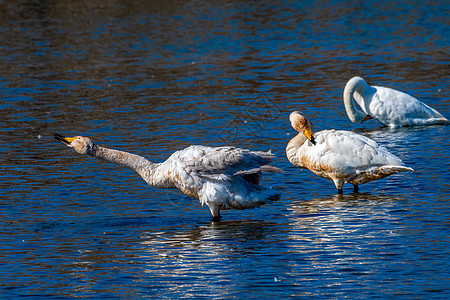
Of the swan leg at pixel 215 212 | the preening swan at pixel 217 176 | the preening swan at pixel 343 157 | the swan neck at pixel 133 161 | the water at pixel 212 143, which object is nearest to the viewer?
the water at pixel 212 143

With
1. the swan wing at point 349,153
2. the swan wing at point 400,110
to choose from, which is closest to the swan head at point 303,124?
the swan wing at point 349,153

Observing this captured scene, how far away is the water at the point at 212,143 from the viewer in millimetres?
9266

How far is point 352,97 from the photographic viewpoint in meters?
17.6

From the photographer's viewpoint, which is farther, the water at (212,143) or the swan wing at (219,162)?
the swan wing at (219,162)

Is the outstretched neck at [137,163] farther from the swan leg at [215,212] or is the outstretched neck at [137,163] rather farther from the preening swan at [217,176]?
the swan leg at [215,212]

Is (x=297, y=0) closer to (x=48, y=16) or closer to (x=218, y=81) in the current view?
(x=48, y=16)

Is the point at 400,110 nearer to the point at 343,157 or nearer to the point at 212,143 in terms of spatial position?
the point at 212,143

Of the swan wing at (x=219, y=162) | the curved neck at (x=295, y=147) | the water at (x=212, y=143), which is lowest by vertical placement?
the water at (x=212, y=143)

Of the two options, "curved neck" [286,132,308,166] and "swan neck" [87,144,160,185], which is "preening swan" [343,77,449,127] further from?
"swan neck" [87,144,160,185]

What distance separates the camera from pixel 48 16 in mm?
40156

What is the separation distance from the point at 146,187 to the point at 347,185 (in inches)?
123

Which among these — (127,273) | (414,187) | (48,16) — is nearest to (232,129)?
(414,187)

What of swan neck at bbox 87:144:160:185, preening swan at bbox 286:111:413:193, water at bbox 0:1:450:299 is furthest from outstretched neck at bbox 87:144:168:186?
preening swan at bbox 286:111:413:193

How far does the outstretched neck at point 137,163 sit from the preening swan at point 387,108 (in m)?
6.89
